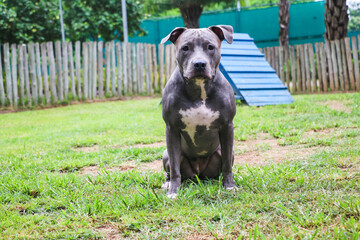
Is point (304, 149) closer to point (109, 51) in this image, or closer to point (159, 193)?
point (159, 193)

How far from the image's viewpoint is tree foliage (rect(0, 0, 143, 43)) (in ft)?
49.9

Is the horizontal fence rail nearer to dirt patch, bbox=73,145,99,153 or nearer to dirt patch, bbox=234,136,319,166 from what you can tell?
dirt patch, bbox=73,145,99,153

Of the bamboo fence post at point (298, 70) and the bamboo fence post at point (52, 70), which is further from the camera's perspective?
the bamboo fence post at point (298, 70)

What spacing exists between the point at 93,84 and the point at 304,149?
910cm

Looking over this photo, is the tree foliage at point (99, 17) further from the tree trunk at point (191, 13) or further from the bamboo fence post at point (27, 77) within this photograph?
the bamboo fence post at point (27, 77)

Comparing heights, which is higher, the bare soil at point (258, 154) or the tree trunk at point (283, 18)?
the tree trunk at point (283, 18)

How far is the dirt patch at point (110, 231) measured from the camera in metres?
2.51

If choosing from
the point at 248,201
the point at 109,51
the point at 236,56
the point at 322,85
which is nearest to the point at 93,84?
the point at 109,51

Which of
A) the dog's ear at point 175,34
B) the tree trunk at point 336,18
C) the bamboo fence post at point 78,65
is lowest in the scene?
the dog's ear at point 175,34

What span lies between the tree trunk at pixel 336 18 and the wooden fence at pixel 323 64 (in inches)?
39.3

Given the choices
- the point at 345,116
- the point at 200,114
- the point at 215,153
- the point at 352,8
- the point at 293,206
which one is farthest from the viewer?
the point at 352,8

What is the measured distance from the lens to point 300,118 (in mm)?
6977

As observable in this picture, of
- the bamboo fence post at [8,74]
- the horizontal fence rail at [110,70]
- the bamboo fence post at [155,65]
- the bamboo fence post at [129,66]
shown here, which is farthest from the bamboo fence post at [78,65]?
the bamboo fence post at [155,65]

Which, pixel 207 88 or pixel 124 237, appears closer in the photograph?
pixel 124 237
